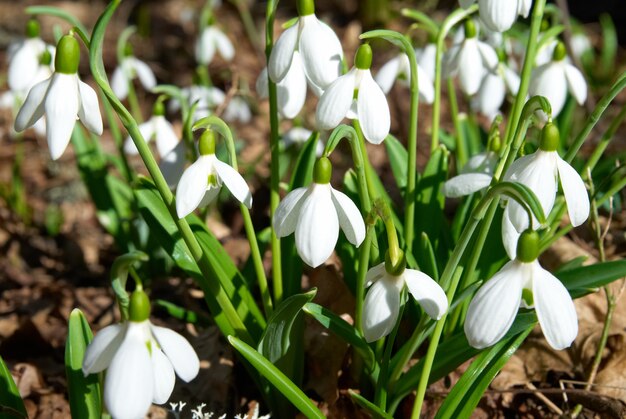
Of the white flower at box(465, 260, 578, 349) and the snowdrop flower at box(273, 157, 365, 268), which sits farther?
the snowdrop flower at box(273, 157, 365, 268)

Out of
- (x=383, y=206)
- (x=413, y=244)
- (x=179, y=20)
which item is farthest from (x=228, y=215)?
(x=179, y=20)

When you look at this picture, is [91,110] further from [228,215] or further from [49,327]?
[228,215]

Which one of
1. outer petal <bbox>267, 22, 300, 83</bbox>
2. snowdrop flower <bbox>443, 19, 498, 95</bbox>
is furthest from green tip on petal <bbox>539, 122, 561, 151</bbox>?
snowdrop flower <bbox>443, 19, 498, 95</bbox>

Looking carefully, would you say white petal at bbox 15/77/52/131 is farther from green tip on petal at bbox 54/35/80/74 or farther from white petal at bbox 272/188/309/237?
white petal at bbox 272/188/309/237

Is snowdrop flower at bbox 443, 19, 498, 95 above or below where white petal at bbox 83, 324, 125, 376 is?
above

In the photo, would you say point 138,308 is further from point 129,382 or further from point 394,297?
point 394,297

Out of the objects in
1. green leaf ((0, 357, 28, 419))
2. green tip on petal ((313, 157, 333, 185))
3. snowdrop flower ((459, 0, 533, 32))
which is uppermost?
snowdrop flower ((459, 0, 533, 32))

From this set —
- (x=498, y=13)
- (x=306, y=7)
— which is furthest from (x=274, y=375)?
(x=498, y=13)
